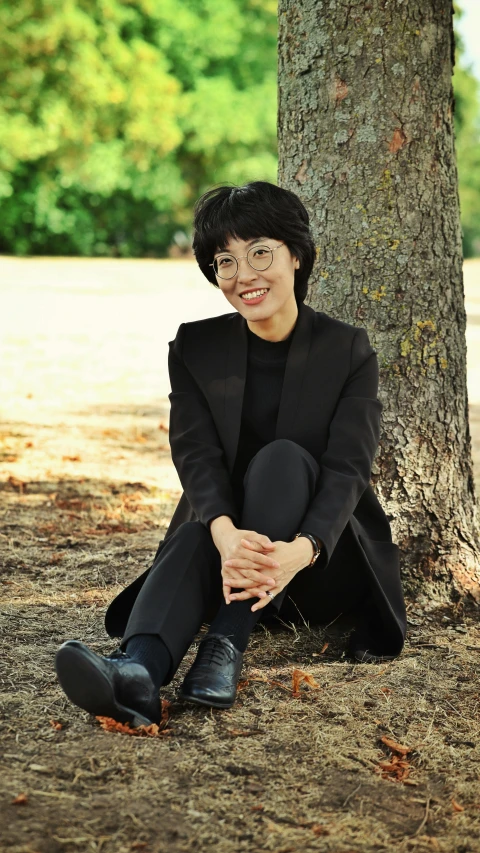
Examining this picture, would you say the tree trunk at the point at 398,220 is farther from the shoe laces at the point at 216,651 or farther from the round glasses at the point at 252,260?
the shoe laces at the point at 216,651

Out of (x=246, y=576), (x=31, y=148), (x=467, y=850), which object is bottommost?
(x=467, y=850)

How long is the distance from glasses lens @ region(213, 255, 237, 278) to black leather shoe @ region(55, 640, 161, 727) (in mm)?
1195

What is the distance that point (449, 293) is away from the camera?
3695 millimetres

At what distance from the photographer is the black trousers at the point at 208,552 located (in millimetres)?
2711

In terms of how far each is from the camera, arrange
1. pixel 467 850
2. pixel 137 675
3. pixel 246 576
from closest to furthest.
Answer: pixel 467 850 → pixel 137 675 → pixel 246 576

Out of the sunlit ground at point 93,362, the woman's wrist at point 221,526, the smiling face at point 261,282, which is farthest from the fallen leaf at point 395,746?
the sunlit ground at point 93,362

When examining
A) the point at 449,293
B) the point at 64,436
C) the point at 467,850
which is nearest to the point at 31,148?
the point at 64,436

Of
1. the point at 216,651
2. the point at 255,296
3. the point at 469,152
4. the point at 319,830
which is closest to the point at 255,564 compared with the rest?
the point at 216,651

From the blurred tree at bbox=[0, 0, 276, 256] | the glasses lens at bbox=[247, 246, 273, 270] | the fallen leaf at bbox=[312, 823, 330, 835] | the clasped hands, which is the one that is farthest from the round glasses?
the blurred tree at bbox=[0, 0, 276, 256]

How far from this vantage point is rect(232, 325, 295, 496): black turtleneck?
10.4 ft

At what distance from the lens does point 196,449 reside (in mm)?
3105

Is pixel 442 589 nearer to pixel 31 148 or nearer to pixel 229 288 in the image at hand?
pixel 229 288

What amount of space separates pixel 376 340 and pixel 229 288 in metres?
0.81

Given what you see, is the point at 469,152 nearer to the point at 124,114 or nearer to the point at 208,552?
the point at 124,114
